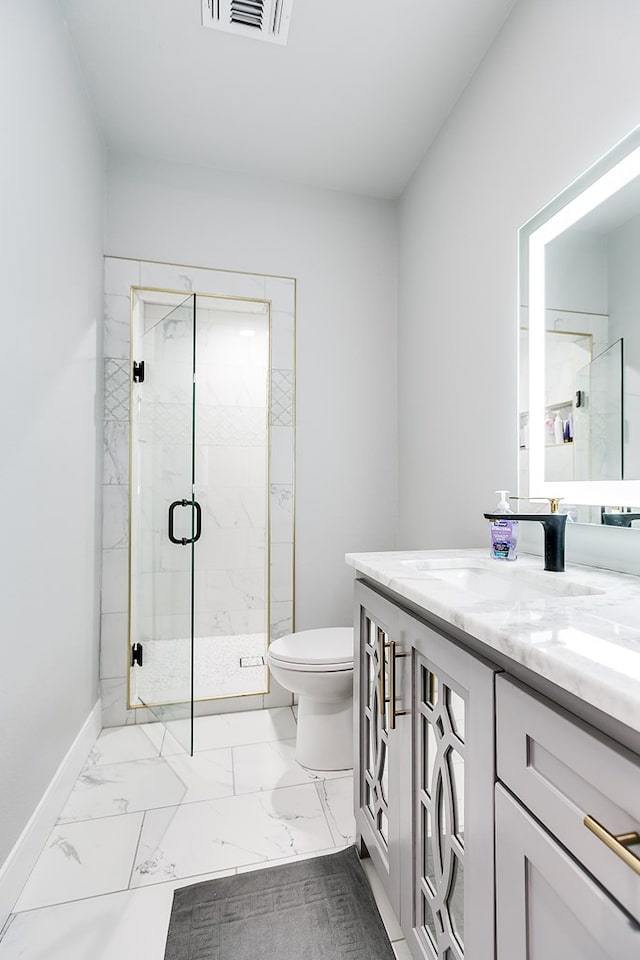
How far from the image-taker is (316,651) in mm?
1954

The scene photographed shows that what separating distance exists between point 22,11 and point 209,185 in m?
1.14

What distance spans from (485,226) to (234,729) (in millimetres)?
2355

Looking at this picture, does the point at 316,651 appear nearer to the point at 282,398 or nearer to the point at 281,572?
the point at 281,572

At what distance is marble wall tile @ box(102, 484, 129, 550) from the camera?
229cm

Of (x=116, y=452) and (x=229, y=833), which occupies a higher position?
(x=116, y=452)

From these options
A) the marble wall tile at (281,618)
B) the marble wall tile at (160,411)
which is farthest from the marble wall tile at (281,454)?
the marble wall tile at (281,618)

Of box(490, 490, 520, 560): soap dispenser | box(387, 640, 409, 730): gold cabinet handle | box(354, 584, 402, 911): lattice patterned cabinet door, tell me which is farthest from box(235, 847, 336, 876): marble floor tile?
box(490, 490, 520, 560): soap dispenser

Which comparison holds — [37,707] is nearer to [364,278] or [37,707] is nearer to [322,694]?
[322,694]

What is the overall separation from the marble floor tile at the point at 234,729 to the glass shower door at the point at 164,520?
0.05 m

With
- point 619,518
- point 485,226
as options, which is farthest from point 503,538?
point 485,226

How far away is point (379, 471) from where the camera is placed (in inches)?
104

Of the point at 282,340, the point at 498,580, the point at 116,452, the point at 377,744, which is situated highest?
the point at 282,340

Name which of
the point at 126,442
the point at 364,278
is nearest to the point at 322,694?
the point at 126,442

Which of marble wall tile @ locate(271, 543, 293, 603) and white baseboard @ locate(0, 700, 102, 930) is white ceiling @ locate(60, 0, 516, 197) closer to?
marble wall tile @ locate(271, 543, 293, 603)
